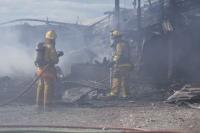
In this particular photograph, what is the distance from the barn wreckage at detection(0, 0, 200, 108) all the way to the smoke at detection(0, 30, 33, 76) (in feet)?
6.80

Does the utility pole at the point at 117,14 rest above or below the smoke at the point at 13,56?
above

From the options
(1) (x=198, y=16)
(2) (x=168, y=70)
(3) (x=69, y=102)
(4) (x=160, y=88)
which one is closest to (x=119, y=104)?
(3) (x=69, y=102)

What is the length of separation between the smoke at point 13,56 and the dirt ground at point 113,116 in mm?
8886

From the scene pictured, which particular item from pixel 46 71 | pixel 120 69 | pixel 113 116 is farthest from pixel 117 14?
pixel 113 116

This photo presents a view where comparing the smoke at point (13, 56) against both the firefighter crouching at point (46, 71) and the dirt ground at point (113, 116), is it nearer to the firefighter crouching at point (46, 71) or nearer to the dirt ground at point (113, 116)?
the firefighter crouching at point (46, 71)

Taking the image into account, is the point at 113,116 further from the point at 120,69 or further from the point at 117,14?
the point at 117,14

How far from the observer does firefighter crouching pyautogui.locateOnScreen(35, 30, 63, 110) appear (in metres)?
13.5

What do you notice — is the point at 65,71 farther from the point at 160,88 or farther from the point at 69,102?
the point at 69,102

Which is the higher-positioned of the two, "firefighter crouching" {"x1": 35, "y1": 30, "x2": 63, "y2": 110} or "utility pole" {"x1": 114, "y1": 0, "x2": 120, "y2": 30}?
"utility pole" {"x1": 114, "y1": 0, "x2": 120, "y2": 30}

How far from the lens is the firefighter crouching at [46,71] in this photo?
13.5 metres

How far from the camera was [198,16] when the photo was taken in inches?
845

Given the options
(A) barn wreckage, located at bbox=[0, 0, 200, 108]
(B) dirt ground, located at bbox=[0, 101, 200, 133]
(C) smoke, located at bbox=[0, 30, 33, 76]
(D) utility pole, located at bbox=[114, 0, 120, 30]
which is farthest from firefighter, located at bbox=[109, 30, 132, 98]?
(C) smoke, located at bbox=[0, 30, 33, 76]

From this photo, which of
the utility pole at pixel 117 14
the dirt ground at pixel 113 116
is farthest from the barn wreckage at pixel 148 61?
the dirt ground at pixel 113 116

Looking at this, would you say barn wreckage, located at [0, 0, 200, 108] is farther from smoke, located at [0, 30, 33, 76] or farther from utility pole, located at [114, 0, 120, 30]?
smoke, located at [0, 30, 33, 76]
